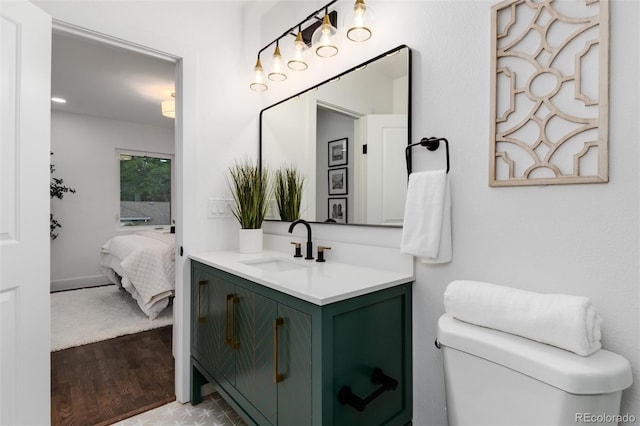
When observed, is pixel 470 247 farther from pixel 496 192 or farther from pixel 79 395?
pixel 79 395

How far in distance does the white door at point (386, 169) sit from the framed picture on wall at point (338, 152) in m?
0.16

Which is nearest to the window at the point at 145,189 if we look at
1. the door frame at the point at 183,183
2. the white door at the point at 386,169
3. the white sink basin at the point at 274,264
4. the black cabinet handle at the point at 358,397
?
the door frame at the point at 183,183

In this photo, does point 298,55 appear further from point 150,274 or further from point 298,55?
point 150,274

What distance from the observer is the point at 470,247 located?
3.96 feet

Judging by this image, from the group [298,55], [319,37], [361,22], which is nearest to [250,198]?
[298,55]

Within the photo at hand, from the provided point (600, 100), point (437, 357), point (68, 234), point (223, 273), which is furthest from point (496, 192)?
point (68, 234)

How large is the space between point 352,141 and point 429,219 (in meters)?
0.65

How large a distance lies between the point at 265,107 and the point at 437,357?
6.10 feet

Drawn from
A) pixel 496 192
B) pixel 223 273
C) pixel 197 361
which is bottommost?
pixel 197 361

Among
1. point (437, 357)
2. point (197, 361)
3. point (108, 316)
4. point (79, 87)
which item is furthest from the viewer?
point (79, 87)

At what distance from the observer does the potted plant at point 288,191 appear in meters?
2.05

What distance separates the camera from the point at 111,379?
2.18 metres

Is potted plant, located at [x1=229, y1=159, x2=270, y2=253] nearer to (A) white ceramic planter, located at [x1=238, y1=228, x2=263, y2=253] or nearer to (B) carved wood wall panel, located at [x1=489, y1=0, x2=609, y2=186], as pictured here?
(A) white ceramic planter, located at [x1=238, y1=228, x2=263, y2=253]

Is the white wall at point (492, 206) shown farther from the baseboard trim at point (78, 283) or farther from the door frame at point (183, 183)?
the baseboard trim at point (78, 283)
